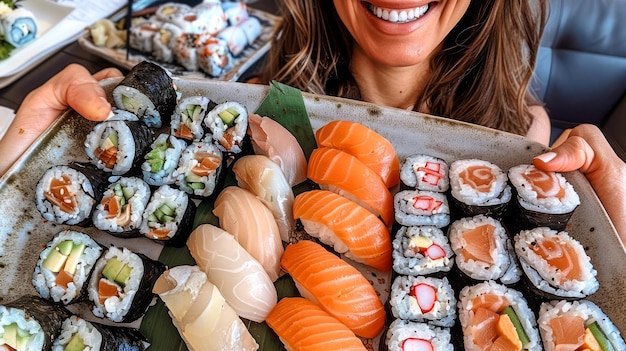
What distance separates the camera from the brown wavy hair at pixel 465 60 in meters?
1.78

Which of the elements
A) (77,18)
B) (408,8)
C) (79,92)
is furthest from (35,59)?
(408,8)

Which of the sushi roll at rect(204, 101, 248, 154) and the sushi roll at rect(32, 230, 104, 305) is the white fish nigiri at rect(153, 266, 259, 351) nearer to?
the sushi roll at rect(32, 230, 104, 305)

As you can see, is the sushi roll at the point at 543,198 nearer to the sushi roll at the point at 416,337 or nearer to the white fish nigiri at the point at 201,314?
the sushi roll at the point at 416,337

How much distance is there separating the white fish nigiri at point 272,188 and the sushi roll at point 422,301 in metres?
0.39

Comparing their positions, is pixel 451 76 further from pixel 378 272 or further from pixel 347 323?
pixel 347 323

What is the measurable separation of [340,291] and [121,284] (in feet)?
2.02

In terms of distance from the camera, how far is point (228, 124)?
1.64m

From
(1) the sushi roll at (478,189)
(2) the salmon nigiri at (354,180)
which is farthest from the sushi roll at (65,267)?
(1) the sushi roll at (478,189)

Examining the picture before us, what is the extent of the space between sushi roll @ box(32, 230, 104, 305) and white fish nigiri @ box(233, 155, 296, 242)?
502 mm

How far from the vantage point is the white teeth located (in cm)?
162

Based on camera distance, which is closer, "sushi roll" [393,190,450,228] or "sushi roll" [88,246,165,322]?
"sushi roll" [88,246,165,322]

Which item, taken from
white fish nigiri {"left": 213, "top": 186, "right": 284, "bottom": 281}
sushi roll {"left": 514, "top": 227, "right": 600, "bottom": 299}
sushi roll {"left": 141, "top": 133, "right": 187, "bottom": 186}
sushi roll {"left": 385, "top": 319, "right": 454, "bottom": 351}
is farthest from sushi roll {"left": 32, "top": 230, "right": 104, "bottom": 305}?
sushi roll {"left": 514, "top": 227, "right": 600, "bottom": 299}

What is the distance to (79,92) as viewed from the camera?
5.11ft

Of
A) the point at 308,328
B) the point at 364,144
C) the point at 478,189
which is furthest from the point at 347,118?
the point at 308,328
